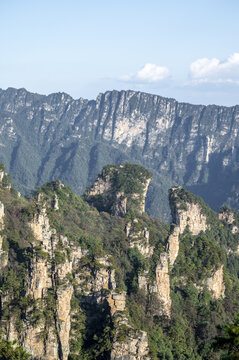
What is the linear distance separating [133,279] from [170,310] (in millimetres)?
5352

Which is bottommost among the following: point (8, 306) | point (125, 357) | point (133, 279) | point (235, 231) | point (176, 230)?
point (125, 357)

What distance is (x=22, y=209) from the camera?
248 ft

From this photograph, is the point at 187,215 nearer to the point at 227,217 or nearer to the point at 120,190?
the point at 120,190

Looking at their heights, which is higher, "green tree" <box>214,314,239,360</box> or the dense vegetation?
the dense vegetation

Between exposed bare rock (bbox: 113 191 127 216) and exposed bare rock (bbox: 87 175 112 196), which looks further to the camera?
exposed bare rock (bbox: 87 175 112 196)

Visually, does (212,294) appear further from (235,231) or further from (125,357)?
(235,231)

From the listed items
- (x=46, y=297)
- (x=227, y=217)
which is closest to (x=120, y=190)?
(x=227, y=217)

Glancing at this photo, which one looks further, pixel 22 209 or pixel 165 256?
pixel 22 209

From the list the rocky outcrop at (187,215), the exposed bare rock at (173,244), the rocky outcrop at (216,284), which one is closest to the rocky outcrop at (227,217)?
the rocky outcrop at (187,215)

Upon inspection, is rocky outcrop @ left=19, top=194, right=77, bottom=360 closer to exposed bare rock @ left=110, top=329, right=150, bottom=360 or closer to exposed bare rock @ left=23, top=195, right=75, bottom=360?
exposed bare rock @ left=23, top=195, right=75, bottom=360

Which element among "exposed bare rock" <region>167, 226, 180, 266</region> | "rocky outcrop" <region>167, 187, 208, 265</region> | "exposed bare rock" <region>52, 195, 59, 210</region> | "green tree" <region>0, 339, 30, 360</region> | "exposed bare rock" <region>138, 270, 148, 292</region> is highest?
"rocky outcrop" <region>167, 187, 208, 265</region>

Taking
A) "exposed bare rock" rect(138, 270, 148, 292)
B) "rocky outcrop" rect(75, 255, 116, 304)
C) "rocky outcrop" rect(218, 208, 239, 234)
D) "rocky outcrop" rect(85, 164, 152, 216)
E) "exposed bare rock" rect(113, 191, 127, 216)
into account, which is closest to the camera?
"rocky outcrop" rect(75, 255, 116, 304)

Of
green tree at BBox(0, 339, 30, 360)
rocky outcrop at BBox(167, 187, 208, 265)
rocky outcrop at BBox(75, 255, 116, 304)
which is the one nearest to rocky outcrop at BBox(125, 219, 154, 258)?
rocky outcrop at BBox(75, 255, 116, 304)

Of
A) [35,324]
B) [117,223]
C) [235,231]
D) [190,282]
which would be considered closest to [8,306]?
[35,324]
